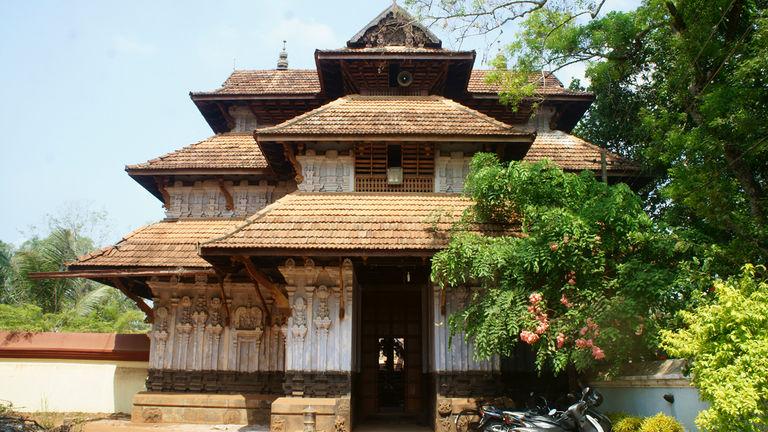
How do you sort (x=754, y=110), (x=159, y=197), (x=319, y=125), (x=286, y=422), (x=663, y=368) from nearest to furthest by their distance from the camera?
(x=663, y=368), (x=754, y=110), (x=286, y=422), (x=319, y=125), (x=159, y=197)

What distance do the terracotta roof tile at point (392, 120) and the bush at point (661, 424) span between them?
588cm

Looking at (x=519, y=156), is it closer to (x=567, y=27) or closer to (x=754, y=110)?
(x=567, y=27)

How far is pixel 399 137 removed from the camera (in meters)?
11.6

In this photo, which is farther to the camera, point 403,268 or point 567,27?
point 567,27

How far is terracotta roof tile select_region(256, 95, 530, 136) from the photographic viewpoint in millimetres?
11680

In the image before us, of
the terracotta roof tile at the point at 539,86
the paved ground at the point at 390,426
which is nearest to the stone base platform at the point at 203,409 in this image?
the paved ground at the point at 390,426

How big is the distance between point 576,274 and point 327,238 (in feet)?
13.7

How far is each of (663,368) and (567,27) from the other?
26.7ft

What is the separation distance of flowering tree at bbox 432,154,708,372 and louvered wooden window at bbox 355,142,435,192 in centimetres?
318

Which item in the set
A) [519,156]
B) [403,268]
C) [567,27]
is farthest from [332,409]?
[567,27]

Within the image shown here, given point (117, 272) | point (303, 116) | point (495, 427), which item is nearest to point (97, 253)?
point (117, 272)

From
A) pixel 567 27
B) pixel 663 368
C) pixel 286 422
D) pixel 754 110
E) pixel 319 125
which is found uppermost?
pixel 567 27

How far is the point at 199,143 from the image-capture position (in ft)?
49.9

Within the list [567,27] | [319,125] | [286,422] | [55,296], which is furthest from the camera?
[55,296]
